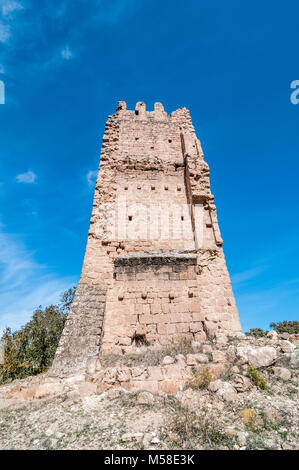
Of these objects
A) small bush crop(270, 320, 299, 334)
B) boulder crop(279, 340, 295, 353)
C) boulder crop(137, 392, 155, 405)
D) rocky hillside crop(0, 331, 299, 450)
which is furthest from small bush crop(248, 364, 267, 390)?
small bush crop(270, 320, 299, 334)

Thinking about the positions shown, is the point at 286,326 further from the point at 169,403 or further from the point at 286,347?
the point at 169,403

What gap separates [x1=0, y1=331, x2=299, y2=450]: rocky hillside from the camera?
2.73 m

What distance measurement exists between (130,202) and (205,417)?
641 centimetres

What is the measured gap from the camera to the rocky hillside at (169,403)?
273 cm

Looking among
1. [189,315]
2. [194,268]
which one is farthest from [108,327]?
[194,268]

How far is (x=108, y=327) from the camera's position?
598cm

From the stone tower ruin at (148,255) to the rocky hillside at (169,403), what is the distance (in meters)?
0.74

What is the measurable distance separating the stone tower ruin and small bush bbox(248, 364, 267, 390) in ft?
5.95

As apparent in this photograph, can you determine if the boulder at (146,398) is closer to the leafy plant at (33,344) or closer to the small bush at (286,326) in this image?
the leafy plant at (33,344)

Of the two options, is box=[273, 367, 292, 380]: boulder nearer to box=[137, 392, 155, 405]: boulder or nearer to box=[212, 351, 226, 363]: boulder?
box=[212, 351, 226, 363]: boulder
